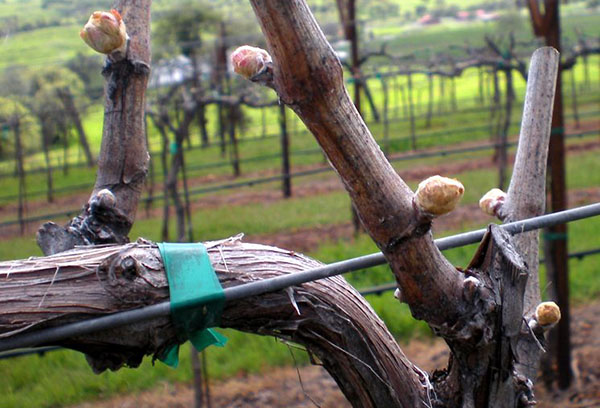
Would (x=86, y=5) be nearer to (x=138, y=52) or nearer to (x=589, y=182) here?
(x=138, y=52)

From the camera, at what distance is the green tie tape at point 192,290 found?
1220mm

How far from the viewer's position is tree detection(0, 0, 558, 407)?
1.04 meters

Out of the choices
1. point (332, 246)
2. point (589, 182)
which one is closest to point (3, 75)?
point (332, 246)

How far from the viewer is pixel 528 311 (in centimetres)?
152

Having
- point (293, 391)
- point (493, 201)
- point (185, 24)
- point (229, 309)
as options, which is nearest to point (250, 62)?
point (229, 309)

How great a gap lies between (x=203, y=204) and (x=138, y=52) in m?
8.60

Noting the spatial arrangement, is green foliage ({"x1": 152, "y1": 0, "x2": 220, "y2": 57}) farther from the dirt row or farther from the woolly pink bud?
the woolly pink bud

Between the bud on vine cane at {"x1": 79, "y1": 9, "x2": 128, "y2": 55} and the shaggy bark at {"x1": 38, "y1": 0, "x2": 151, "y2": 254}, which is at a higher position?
the bud on vine cane at {"x1": 79, "y1": 9, "x2": 128, "y2": 55}

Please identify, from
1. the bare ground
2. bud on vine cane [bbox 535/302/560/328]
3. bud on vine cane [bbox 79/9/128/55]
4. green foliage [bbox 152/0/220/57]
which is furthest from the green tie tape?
green foliage [bbox 152/0/220/57]

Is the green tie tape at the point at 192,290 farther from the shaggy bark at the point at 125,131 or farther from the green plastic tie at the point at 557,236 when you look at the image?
the green plastic tie at the point at 557,236

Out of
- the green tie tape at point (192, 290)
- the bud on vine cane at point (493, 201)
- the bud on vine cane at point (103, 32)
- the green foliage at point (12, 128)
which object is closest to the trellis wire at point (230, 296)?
the green tie tape at point (192, 290)

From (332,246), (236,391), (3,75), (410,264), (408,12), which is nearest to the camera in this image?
(410,264)

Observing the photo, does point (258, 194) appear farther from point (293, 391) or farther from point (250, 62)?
point (250, 62)

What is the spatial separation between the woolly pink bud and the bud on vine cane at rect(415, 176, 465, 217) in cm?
31
